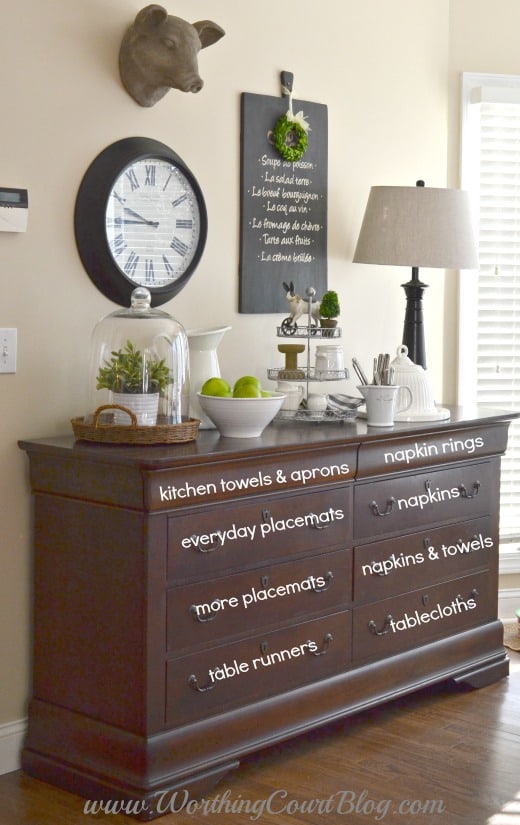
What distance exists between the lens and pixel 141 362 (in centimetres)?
282

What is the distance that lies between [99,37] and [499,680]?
2315 mm

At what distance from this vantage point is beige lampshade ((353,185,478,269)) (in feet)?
11.7

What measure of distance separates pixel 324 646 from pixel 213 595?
472mm

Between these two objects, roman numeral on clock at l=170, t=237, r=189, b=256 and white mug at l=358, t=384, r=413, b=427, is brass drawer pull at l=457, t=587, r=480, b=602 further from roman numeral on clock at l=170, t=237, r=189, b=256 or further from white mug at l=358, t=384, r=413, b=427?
roman numeral on clock at l=170, t=237, r=189, b=256

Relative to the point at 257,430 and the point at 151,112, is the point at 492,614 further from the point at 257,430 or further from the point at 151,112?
the point at 151,112

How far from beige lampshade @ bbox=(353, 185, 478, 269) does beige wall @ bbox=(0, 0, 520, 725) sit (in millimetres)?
185

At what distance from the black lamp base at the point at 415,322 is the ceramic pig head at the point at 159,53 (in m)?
1.14

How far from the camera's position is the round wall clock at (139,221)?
9.68ft

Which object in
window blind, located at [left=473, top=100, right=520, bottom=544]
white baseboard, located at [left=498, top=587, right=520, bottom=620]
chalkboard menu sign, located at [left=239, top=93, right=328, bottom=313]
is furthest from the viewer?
white baseboard, located at [left=498, top=587, right=520, bottom=620]

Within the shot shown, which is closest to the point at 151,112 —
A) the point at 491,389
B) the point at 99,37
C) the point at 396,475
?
the point at 99,37

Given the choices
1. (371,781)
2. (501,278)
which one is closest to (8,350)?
(371,781)

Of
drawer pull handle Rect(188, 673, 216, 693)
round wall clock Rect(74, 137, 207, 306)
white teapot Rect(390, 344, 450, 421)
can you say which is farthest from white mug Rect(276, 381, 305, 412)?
drawer pull handle Rect(188, 673, 216, 693)

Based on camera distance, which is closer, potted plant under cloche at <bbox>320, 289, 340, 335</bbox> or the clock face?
the clock face

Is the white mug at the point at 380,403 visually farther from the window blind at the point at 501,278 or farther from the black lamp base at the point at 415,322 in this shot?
the window blind at the point at 501,278
